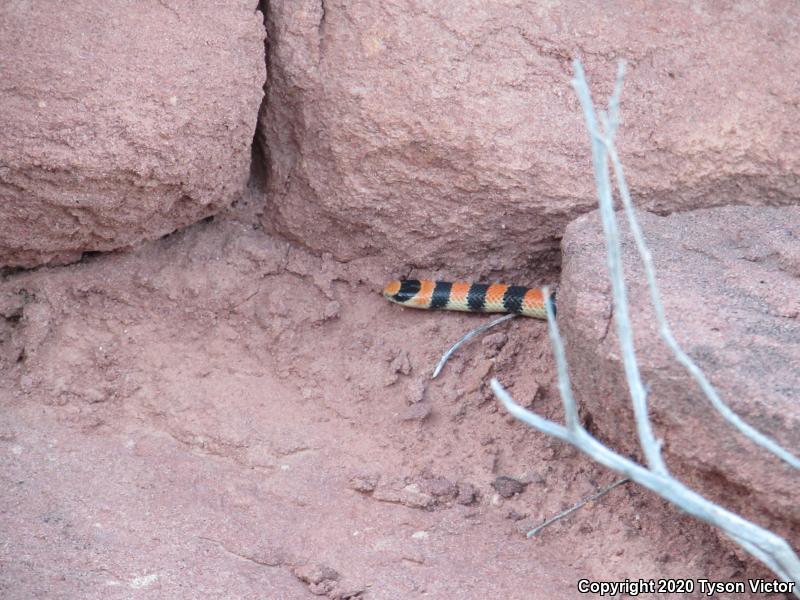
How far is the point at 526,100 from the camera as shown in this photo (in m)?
4.25

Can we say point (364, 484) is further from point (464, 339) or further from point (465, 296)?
point (465, 296)

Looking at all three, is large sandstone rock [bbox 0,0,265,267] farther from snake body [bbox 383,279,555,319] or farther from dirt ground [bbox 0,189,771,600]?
snake body [bbox 383,279,555,319]

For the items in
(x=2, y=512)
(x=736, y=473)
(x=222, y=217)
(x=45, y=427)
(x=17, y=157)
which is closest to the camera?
(x=736, y=473)

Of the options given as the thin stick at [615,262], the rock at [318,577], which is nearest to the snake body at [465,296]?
the rock at [318,577]

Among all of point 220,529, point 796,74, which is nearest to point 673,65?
point 796,74

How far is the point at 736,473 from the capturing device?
116 inches

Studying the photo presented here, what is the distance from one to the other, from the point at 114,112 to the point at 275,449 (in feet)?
5.14

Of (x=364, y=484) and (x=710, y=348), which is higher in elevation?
(x=710, y=348)

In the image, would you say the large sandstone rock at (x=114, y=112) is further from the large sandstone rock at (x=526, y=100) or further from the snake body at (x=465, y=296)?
the snake body at (x=465, y=296)

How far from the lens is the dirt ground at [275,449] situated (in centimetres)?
349

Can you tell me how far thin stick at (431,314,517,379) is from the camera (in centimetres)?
443

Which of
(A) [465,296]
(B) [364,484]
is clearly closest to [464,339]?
(A) [465,296]

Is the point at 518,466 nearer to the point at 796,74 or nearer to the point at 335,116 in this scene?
the point at 335,116

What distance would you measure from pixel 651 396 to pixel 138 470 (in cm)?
212
